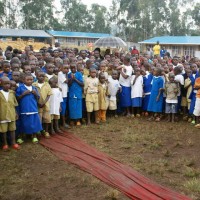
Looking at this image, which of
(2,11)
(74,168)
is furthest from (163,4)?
(74,168)

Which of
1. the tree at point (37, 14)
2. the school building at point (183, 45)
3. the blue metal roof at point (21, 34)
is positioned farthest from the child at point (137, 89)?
the tree at point (37, 14)

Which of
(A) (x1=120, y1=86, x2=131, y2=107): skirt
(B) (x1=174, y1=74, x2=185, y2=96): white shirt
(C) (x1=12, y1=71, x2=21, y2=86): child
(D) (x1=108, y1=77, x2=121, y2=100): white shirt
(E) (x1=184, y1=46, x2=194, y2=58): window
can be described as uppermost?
(E) (x1=184, y1=46, x2=194, y2=58): window

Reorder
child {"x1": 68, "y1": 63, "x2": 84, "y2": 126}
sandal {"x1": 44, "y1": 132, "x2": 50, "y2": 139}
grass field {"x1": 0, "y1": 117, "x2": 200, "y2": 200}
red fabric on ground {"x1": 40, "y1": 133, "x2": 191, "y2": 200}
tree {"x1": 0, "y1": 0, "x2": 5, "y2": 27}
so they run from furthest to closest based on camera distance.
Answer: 1. tree {"x1": 0, "y1": 0, "x2": 5, "y2": 27}
2. child {"x1": 68, "y1": 63, "x2": 84, "y2": 126}
3. sandal {"x1": 44, "y1": 132, "x2": 50, "y2": 139}
4. grass field {"x1": 0, "y1": 117, "x2": 200, "y2": 200}
5. red fabric on ground {"x1": 40, "y1": 133, "x2": 191, "y2": 200}

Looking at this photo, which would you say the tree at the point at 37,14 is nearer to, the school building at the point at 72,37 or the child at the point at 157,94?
the school building at the point at 72,37

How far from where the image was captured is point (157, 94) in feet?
23.9

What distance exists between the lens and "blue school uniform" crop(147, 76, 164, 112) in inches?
282

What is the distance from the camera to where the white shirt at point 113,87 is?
7.37m

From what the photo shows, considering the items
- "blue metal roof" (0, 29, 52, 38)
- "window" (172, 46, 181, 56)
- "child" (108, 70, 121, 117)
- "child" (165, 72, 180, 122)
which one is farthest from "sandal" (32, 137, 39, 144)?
"blue metal roof" (0, 29, 52, 38)

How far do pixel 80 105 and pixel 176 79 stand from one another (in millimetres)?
2275

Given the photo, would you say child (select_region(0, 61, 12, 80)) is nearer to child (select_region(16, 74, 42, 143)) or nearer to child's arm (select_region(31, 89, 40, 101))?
child (select_region(16, 74, 42, 143))

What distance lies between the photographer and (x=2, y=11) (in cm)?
4797

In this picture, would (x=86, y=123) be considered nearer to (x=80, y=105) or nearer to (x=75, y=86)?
(x=80, y=105)

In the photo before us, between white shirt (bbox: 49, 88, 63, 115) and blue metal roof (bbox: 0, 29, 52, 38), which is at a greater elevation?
blue metal roof (bbox: 0, 29, 52, 38)

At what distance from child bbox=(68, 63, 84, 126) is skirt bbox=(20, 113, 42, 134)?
4.07 feet
